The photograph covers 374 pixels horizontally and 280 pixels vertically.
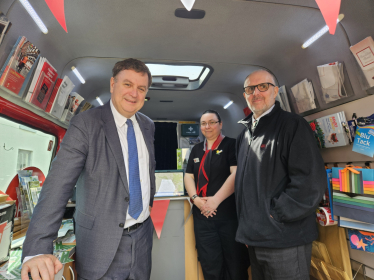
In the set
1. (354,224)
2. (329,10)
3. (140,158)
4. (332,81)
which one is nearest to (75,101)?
(140,158)

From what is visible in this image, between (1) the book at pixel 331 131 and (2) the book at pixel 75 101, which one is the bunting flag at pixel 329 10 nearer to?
(1) the book at pixel 331 131

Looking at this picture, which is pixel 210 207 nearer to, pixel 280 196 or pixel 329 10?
pixel 280 196

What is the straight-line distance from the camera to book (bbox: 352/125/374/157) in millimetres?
1665

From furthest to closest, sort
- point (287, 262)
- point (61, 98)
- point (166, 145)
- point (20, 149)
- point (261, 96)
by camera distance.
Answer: point (166, 145), point (61, 98), point (20, 149), point (261, 96), point (287, 262)

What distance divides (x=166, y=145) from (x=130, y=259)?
4.74m

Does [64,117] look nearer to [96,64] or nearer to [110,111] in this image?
[96,64]

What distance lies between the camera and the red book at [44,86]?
76.3 inches

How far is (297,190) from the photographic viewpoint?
150 centimetres

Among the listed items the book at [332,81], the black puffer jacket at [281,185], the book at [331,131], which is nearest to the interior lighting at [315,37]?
the book at [332,81]

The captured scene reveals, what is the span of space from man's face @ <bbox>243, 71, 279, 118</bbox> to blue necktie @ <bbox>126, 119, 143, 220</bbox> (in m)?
1.13

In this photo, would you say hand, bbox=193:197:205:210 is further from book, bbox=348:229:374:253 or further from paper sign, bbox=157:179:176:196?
book, bbox=348:229:374:253

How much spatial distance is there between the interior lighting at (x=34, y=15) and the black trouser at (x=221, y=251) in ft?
7.73

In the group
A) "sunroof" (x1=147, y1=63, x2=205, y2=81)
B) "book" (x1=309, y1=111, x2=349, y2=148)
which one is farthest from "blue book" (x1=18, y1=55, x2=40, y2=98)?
"book" (x1=309, y1=111, x2=349, y2=148)

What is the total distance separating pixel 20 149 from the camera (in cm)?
218
